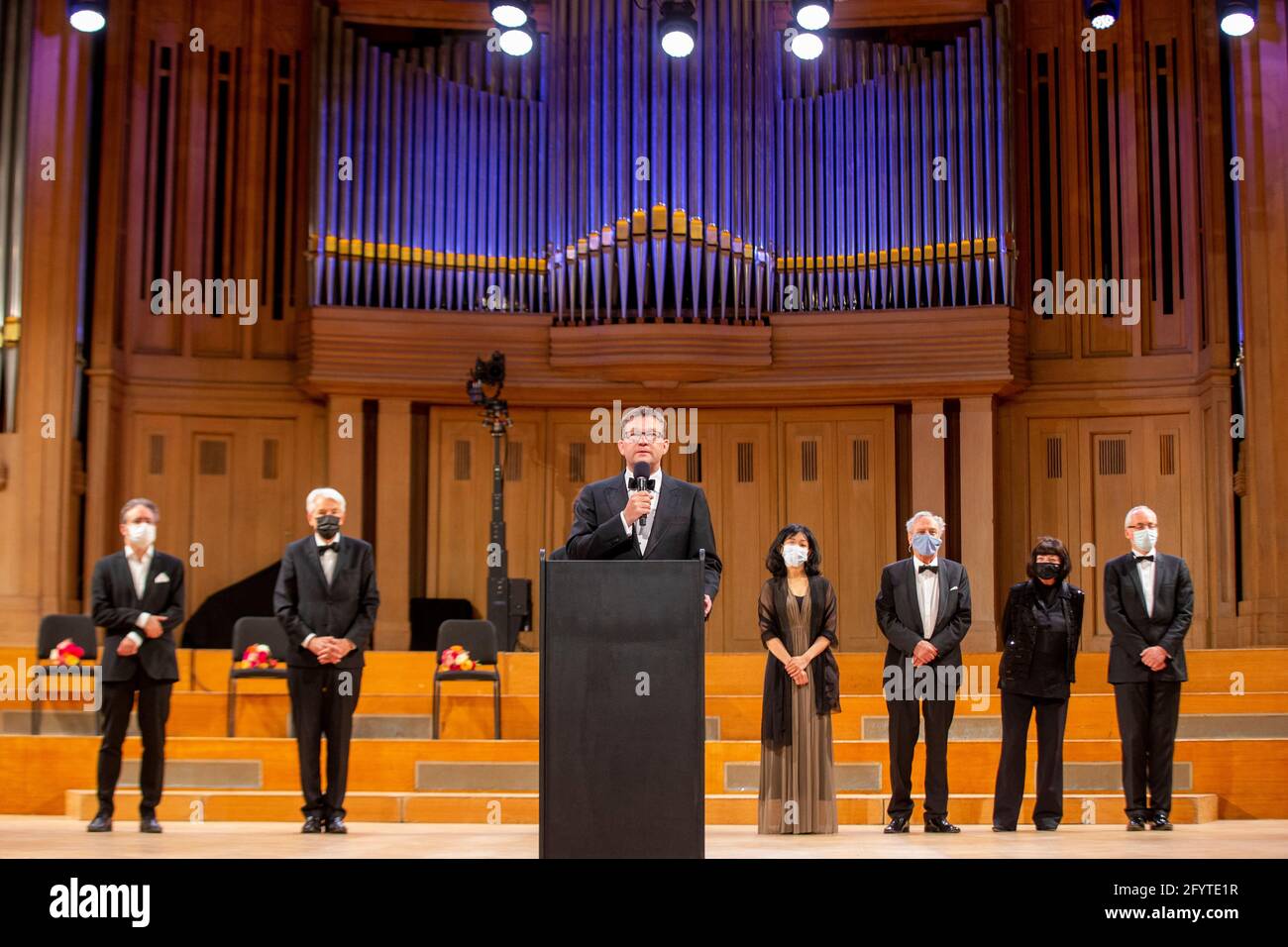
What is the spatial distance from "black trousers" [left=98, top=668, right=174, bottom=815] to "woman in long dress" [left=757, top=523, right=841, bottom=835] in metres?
2.31

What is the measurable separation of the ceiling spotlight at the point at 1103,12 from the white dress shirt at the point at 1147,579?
3572 mm

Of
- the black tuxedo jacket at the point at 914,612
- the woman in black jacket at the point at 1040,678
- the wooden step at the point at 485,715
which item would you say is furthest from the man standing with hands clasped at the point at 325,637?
the woman in black jacket at the point at 1040,678

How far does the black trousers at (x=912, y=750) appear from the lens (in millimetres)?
5699

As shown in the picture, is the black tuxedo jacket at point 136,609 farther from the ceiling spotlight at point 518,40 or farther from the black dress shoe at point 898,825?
the ceiling spotlight at point 518,40

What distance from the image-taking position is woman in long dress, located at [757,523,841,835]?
19.0ft

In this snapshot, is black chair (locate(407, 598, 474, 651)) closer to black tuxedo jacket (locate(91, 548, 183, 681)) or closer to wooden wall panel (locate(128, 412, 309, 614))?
wooden wall panel (locate(128, 412, 309, 614))

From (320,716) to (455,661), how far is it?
2123mm

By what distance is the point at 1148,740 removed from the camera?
5.98 metres

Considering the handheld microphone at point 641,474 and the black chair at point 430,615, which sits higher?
the handheld microphone at point 641,474

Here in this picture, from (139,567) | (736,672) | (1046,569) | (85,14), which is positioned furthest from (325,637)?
(85,14)

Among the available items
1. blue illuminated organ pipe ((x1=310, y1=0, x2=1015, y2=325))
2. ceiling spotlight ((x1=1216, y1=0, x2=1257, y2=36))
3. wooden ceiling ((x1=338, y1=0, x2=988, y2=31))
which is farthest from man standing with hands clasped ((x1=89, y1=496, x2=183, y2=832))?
ceiling spotlight ((x1=1216, y1=0, x2=1257, y2=36))

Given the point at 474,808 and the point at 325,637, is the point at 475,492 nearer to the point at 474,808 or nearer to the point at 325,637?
the point at 474,808
